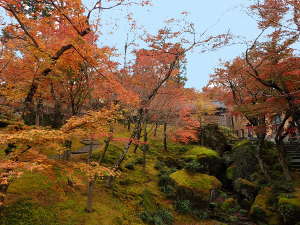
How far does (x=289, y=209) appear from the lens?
372 inches

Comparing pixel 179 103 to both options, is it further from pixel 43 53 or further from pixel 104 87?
pixel 43 53

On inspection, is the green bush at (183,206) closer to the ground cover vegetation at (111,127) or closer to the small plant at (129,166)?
the ground cover vegetation at (111,127)

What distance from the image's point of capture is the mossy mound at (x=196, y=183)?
39.8 feet

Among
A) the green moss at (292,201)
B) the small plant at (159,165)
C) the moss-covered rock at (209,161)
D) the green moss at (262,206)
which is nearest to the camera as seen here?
the green moss at (292,201)

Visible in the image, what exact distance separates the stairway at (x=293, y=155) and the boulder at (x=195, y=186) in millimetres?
7030

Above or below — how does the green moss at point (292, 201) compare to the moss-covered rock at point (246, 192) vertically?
above

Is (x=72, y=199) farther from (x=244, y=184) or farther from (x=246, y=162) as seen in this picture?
(x=246, y=162)

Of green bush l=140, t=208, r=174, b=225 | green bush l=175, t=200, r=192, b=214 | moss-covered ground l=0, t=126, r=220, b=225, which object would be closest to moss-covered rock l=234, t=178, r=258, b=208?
green bush l=175, t=200, r=192, b=214

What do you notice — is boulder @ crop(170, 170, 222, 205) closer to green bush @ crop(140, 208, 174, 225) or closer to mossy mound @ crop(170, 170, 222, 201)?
mossy mound @ crop(170, 170, 222, 201)

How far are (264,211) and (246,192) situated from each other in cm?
265

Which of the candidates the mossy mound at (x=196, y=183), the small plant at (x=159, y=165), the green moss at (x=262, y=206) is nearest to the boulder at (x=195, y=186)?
the mossy mound at (x=196, y=183)

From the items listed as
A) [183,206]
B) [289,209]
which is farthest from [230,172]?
[289,209]

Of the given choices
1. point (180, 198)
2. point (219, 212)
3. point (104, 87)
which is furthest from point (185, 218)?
point (104, 87)

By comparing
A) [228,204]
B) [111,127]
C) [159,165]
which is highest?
[111,127]
